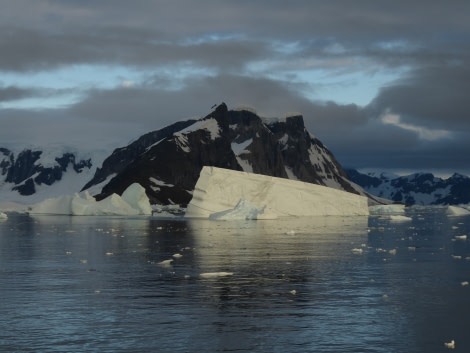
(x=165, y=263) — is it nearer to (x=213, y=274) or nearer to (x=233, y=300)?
(x=213, y=274)

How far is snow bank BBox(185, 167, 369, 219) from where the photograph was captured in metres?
99.2

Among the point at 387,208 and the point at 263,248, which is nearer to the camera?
the point at 263,248

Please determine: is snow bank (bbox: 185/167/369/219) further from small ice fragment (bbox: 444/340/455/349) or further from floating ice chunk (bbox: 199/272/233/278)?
small ice fragment (bbox: 444/340/455/349)

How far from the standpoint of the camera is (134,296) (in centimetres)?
2722

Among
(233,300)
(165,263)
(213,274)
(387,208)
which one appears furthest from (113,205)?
(233,300)

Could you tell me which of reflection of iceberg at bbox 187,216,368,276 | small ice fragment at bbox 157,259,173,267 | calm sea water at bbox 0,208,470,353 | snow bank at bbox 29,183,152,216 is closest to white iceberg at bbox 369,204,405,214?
snow bank at bbox 29,183,152,216

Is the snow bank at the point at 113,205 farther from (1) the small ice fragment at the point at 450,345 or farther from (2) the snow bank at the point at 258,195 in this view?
(1) the small ice fragment at the point at 450,345

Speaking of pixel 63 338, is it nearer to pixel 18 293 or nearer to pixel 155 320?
pixel 155 320

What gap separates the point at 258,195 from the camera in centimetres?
10094

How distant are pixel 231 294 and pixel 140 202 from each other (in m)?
98.2

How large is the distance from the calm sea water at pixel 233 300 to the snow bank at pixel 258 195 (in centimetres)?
5069

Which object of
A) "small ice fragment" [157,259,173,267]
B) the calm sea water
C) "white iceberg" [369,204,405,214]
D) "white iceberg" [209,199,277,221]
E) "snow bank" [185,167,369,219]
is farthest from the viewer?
"white iceberg" [369,204,405,214]

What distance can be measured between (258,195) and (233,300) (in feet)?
245

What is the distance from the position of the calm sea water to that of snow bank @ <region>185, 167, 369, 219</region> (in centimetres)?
5069
